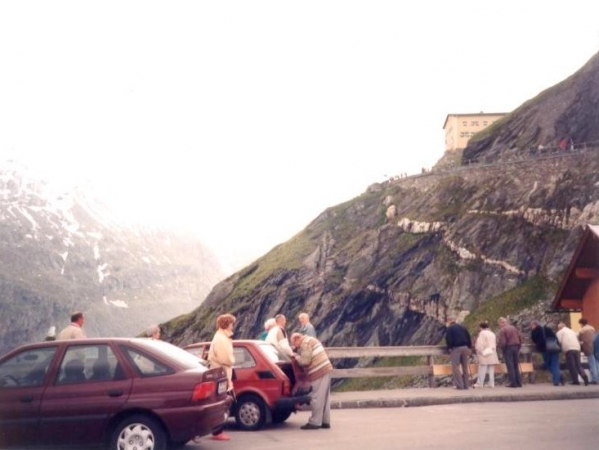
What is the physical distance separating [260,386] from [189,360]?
281 cm

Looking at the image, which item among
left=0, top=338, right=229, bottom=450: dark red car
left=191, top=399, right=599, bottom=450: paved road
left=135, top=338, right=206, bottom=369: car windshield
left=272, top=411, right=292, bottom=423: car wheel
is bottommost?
left=191, top=399, right=599, bottom=450: paved road

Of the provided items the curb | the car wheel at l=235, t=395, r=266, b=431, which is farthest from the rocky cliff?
the car wheel at l=235, t=395, r=266, b=431

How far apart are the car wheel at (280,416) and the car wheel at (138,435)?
151 inches

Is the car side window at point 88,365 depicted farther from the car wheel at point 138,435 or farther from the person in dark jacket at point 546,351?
the person in dark jacket at point 546,351

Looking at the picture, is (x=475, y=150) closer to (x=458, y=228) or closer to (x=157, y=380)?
(x=458, y=228)

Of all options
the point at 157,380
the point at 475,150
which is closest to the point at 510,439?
the point at 157,380

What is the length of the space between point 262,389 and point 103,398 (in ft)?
12.6

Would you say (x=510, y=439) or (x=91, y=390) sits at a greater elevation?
(x=91, y=390)

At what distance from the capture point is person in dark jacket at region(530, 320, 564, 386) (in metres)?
19.8

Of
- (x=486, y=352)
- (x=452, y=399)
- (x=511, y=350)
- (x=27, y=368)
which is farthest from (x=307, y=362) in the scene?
(x=511, y=350)

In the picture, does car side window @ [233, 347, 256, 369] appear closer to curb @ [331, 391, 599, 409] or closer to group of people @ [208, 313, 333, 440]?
group of people @ [208, 313, 333, 440]

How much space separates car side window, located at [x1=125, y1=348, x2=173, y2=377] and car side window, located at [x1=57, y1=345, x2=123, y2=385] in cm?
21

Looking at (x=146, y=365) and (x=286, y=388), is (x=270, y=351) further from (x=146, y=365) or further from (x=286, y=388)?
(x=146, y=365)

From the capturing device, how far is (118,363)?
9500mm
